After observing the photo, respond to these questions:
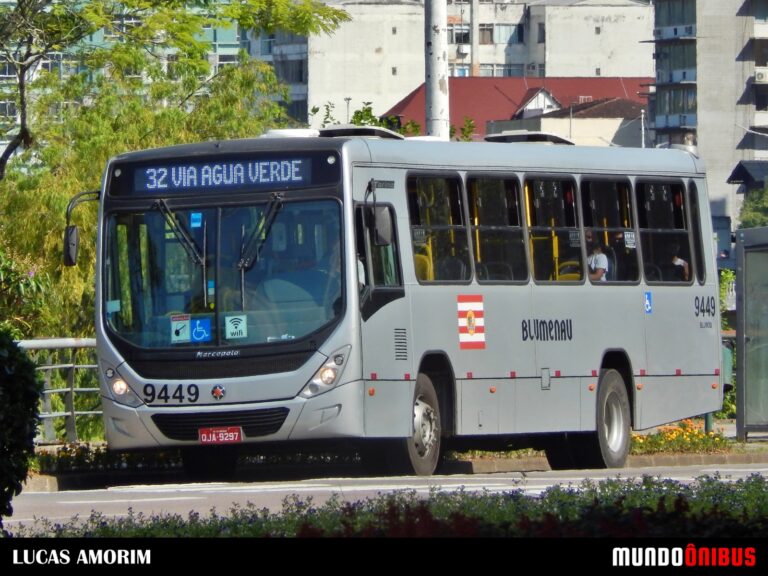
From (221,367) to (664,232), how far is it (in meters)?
6.57

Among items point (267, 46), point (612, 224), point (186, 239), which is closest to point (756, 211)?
point (267, 46)

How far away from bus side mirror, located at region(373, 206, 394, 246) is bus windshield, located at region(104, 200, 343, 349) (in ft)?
1.18

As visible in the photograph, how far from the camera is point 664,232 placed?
72.0 ft

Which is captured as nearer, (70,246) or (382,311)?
(382,311)

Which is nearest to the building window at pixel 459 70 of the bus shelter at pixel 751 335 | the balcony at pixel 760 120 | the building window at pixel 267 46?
the building window at pixel 267 46

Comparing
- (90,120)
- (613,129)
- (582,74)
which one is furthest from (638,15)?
(90,120)

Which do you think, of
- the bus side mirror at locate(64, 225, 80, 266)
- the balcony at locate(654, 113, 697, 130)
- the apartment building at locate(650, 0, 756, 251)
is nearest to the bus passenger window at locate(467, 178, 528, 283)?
the bus side mirror at locate(64, 225, 80, 266)

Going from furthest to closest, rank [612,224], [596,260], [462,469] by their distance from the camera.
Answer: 1. [462,469]
2. [612,224]
3. [596,260]

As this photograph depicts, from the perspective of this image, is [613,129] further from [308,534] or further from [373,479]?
[308,534]

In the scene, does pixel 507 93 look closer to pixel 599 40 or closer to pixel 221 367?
pixel 599 40

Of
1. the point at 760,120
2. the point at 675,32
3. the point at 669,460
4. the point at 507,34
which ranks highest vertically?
the point at 507,34

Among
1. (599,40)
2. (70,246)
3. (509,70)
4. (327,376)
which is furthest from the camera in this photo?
(509,70)

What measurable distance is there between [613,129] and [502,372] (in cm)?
10743

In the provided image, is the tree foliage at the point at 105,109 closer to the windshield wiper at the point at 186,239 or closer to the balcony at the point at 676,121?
the windshield wiper at the point at 186,239
